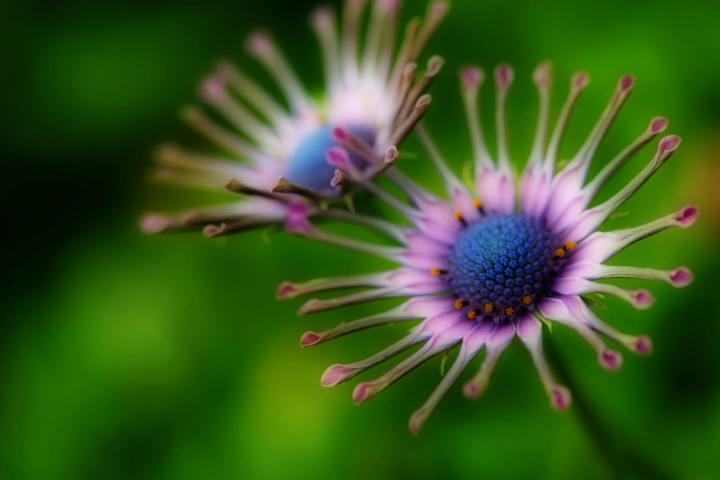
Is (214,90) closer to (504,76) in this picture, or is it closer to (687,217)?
(504,76)

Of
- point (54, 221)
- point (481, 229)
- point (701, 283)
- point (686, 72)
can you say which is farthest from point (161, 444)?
point (686, 72)

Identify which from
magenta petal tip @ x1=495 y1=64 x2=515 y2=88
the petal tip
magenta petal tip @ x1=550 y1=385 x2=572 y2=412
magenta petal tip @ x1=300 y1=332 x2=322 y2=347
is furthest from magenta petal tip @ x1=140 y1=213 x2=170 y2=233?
magenta petal tip @ x1=550 y1=385 x2=572 y2=412

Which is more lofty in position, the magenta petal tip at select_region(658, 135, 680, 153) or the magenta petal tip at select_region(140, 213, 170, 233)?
the magenta petal tip at select_region(140, 213, 170, 233)

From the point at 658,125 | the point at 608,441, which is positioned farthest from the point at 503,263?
the point at 608,441

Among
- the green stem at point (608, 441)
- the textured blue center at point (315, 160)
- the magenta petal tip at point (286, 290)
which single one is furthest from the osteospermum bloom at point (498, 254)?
the textured blue center at point (315, 160)

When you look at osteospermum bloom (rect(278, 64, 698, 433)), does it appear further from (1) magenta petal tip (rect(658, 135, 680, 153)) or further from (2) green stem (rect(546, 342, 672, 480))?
(2) green stem (rect(546, 342, 672, 480))

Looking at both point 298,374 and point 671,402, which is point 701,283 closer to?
point 671,402
